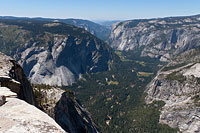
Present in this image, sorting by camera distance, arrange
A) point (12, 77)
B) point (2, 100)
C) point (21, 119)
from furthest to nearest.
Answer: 1. point (12, 77)
2. point (2, 100)
3. point (21, 119)

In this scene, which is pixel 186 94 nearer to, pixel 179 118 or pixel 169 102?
pixel 169 102

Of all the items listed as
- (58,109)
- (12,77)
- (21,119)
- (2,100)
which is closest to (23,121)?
(21,119)

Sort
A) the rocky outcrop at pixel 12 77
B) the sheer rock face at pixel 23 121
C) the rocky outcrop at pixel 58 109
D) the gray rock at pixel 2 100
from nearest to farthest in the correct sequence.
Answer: the sheer rock face at pixel 23 121 < the gray rock at pixel 2 100 < the rocky outcrop at pixel 12 77 < the rocky outcrop at pixel 58 109

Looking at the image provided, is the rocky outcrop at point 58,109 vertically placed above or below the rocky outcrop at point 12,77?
below

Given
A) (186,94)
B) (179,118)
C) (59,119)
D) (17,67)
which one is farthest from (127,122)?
(17,67)

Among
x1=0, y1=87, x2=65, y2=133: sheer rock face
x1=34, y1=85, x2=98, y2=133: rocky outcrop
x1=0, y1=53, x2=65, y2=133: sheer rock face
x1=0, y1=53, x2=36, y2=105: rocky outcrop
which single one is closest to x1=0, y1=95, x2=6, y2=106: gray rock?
x1=0, y1=53, x2=65, y2=133: sheer rock face

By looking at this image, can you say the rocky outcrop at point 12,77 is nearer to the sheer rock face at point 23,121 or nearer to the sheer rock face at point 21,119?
the sheer rock face at point 21,119

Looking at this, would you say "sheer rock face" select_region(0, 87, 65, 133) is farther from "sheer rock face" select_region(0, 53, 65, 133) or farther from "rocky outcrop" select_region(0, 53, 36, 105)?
"rocky outcrop" select_region(0, 53, 36, 105)

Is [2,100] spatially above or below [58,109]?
above

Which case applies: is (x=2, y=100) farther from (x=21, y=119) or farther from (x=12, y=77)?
(x=12, y=77)

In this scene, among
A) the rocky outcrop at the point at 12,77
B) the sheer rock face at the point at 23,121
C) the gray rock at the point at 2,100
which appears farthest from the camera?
the rocky outcrop at the point at 12,77

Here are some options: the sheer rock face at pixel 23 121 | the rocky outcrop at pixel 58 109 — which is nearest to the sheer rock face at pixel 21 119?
the sheer rock face at pixel 23 121
